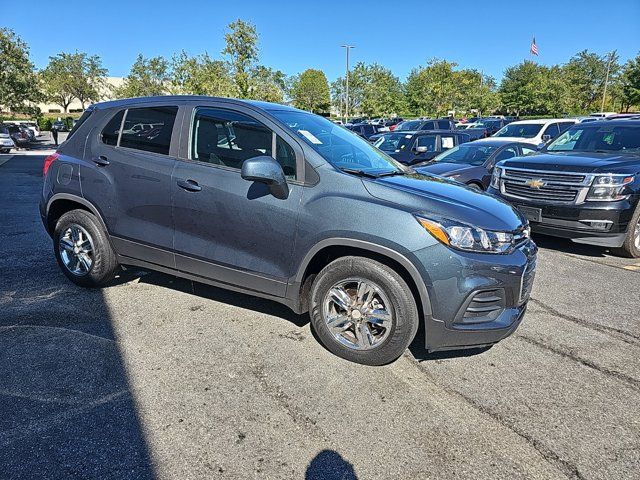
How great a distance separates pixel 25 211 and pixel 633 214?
9907mm

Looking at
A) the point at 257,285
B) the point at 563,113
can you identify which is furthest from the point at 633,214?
the point at 563,113

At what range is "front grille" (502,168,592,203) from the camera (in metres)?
5.80

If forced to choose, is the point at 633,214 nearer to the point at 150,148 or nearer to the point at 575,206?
the point at 575,206

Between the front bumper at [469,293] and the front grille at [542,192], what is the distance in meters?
3.47

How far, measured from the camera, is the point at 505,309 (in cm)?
298

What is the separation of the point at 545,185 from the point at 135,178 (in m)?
5.22

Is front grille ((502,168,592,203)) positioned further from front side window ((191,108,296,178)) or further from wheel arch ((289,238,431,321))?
front side window ((191,108,296,178))

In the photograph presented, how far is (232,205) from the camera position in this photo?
11.1ft

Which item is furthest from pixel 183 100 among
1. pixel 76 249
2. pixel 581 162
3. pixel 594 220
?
pixel 581 162

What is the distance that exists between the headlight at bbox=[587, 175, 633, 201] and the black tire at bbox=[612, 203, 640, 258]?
38 cm

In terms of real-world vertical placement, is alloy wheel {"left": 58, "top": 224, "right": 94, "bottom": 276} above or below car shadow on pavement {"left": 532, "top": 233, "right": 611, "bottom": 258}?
above

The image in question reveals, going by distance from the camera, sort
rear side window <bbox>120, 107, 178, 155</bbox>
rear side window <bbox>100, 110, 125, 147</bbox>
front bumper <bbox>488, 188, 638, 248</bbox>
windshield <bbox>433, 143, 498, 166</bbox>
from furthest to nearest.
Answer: windshield <bbox>433, 143, 498, 166</bbox>
front bumper <bbox>488, 188, 638, 248</bbox>
rear side window <bbox>100, 110, 125, 147</bbox>
rear side window <bbox>120, 107, 178, 155</bbox>

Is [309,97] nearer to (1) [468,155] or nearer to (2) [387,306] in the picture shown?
(1) [468,155]

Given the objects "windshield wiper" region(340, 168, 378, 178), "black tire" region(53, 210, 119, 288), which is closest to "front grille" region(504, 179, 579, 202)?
"windshield wiper" region(340, 168, 378, 178)
